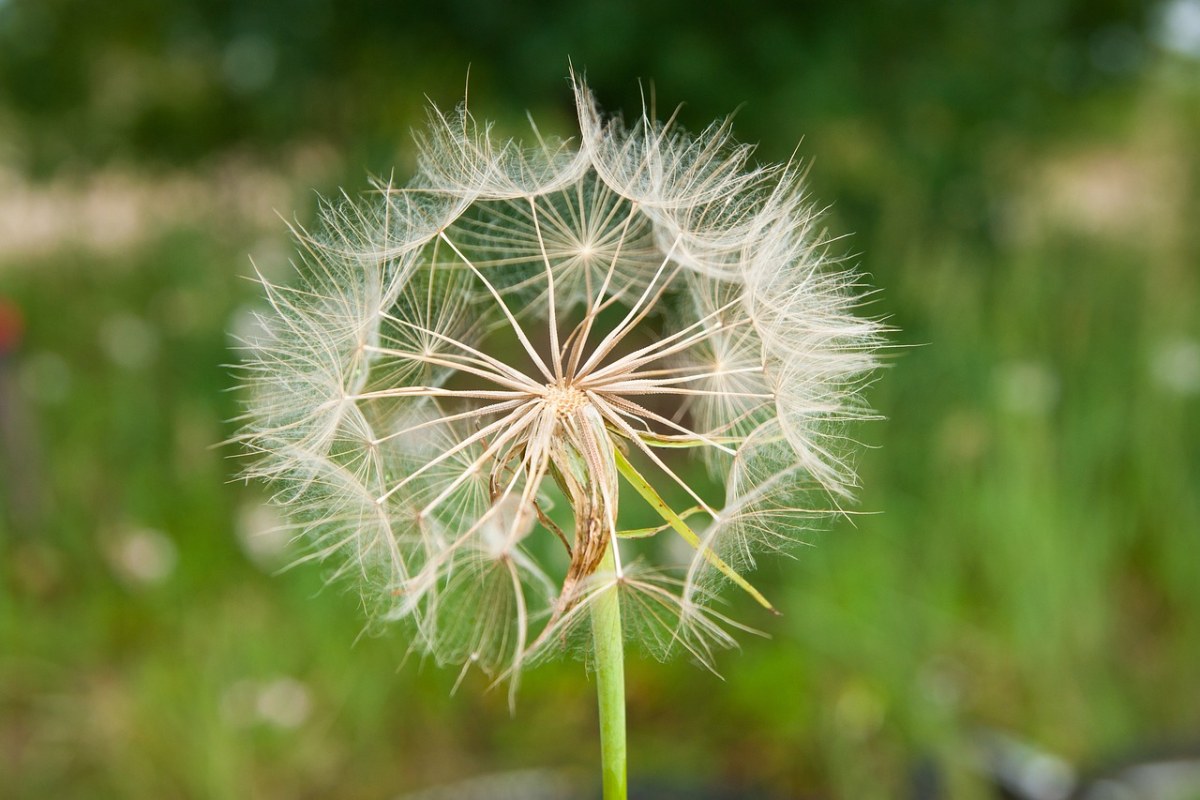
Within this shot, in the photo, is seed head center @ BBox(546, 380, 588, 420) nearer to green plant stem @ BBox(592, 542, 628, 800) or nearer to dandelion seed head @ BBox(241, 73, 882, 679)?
dandelion seed head @ BBox(241, 73, 882, 679)

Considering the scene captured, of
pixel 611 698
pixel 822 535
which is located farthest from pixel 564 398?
pixel 822 535

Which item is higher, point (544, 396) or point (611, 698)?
point (544, 396)

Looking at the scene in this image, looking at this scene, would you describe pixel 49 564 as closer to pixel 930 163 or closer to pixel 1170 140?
pixel 930 163

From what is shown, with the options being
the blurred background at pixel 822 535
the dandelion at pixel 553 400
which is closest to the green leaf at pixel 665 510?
the dandelion at pixel 553 400

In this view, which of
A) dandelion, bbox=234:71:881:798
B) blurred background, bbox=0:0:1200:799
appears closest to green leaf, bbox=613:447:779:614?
dandelion, bbox=234:71:881:798

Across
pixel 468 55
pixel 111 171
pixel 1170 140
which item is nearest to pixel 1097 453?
pixel 1170 140

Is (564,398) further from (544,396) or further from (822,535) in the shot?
(822,535)
